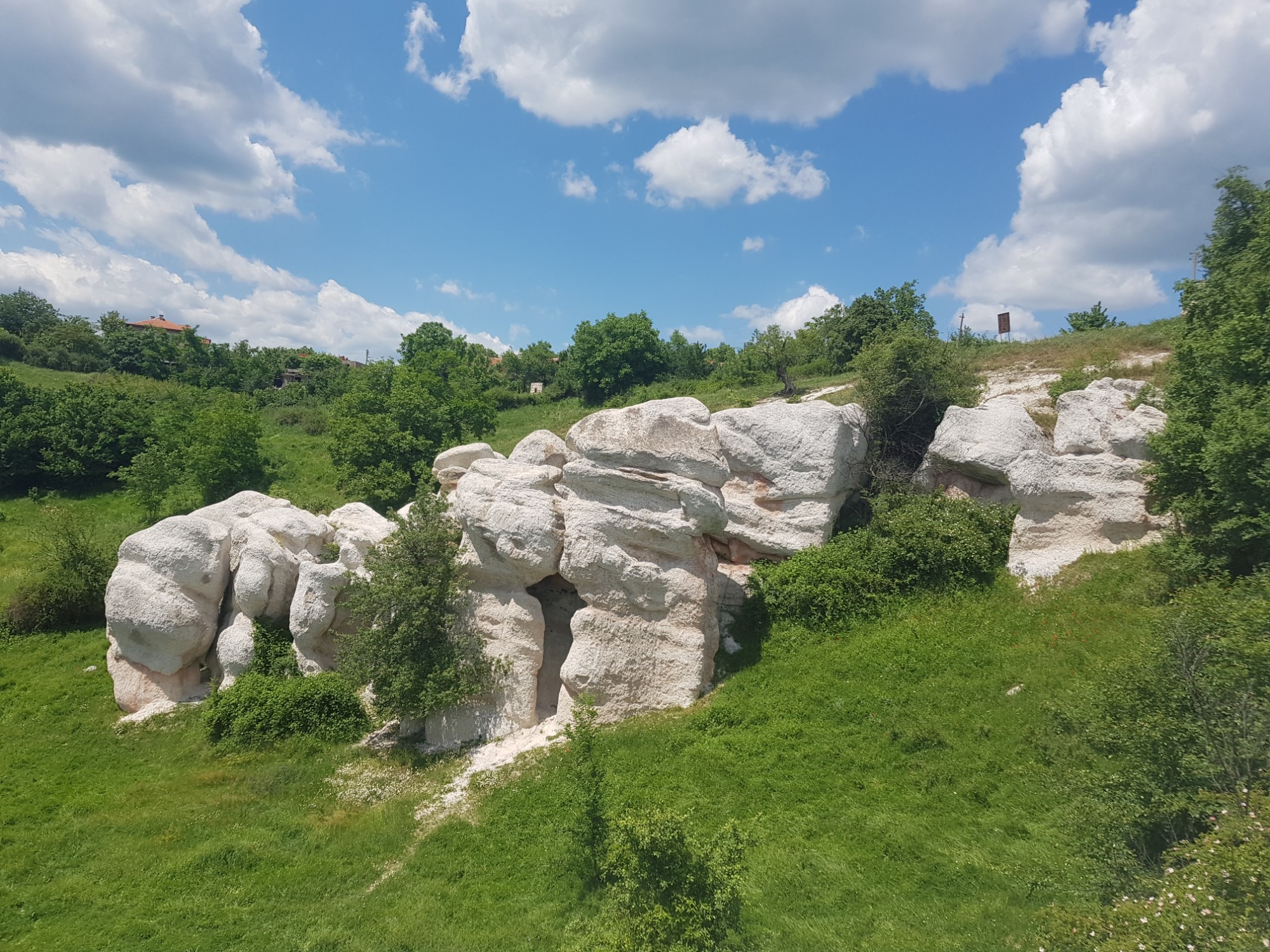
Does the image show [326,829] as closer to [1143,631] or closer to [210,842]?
[210,842]

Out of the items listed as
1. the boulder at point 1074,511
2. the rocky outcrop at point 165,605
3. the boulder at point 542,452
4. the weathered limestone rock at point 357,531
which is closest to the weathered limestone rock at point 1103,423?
the boulder at point 1074,511

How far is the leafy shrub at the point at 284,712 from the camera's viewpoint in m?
17.3

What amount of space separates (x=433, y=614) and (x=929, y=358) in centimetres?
1762

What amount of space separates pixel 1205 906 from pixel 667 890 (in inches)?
189

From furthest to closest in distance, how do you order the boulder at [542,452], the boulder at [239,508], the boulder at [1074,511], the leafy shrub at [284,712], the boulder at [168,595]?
the boulder at [239,508]
the boulder at [542,452]
the boulder at [168,595]
the boulder at [1074,511]
the leafy shrub at [284,712]

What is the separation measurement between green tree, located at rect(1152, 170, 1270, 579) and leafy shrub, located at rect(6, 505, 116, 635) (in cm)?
3103

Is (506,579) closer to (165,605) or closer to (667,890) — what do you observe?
(165,605)

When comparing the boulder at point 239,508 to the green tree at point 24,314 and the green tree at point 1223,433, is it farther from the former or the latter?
the green tree at point 24,314

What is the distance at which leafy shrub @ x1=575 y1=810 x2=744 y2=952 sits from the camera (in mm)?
7152

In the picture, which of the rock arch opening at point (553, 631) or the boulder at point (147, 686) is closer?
the rock arch opening at point (553, 631)

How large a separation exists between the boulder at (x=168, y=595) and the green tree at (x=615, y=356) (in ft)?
149

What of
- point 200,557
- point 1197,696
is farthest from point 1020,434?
point 200,557

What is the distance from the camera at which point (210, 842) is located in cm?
1353

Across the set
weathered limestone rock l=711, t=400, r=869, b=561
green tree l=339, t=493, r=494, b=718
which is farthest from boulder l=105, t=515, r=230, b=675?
weathered limestone rock l=711, t=400, r=869, b=561
